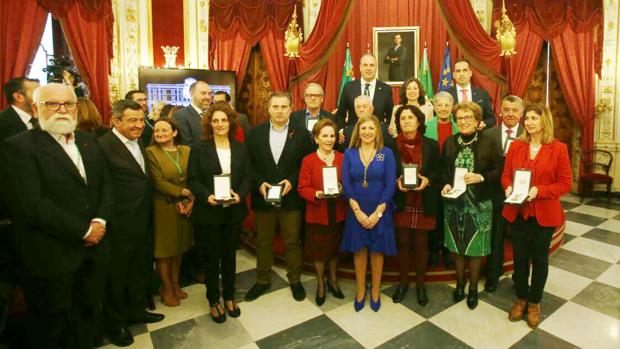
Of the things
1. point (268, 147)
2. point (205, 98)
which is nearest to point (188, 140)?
point (205, 98)

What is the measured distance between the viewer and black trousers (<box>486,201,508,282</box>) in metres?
3.16

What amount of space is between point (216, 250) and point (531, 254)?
7.54 ft

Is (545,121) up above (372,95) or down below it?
below

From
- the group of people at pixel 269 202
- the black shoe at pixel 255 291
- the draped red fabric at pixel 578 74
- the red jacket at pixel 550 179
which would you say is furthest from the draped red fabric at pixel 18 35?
the draped red fabric at pixel 578 74

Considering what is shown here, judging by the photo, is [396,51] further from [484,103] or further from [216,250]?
[216,250]

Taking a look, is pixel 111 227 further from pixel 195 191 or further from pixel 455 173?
pixel 455 173

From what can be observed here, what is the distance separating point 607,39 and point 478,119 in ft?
18.8

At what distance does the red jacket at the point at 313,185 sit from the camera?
3023mm

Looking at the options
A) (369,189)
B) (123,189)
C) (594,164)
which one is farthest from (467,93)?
(594,164)

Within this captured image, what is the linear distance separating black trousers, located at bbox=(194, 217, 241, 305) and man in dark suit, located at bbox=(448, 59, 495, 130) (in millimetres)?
2591

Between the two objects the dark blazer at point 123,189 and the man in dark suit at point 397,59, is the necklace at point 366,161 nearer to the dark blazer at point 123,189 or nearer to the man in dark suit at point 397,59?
the dark blazer at point 123,189

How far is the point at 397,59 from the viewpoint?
6.89 metres

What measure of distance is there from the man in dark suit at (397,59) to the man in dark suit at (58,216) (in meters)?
5.67

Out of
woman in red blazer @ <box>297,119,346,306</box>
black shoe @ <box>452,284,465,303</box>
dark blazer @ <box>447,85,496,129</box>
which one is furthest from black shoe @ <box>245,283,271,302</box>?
dark blazer @ <box>447,85,496,129</box>
